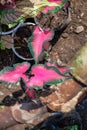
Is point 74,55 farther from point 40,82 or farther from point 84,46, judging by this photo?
point 40,82

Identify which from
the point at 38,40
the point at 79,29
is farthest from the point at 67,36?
the point at 38,40

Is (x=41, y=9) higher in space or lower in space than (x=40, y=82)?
higher

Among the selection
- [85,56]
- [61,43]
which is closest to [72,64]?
[85,56]

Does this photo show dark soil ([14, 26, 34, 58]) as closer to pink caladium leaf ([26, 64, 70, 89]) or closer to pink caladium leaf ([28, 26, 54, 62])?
pink caladium leaf ([28, 26, 54, 62])

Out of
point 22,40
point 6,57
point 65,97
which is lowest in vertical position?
point 65,97

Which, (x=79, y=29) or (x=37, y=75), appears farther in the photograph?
(x=79, y=29)

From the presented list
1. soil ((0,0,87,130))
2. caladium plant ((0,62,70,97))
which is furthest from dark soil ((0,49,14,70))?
caladium plant ((0,62,70,97))

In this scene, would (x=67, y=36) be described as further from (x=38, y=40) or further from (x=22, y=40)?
(x=38, y=40)

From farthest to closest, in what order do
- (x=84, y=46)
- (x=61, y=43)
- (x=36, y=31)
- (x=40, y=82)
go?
(x=61, y=43)
(x=84, y=46)
(x=36, y=31)
(x=40, y=82)
